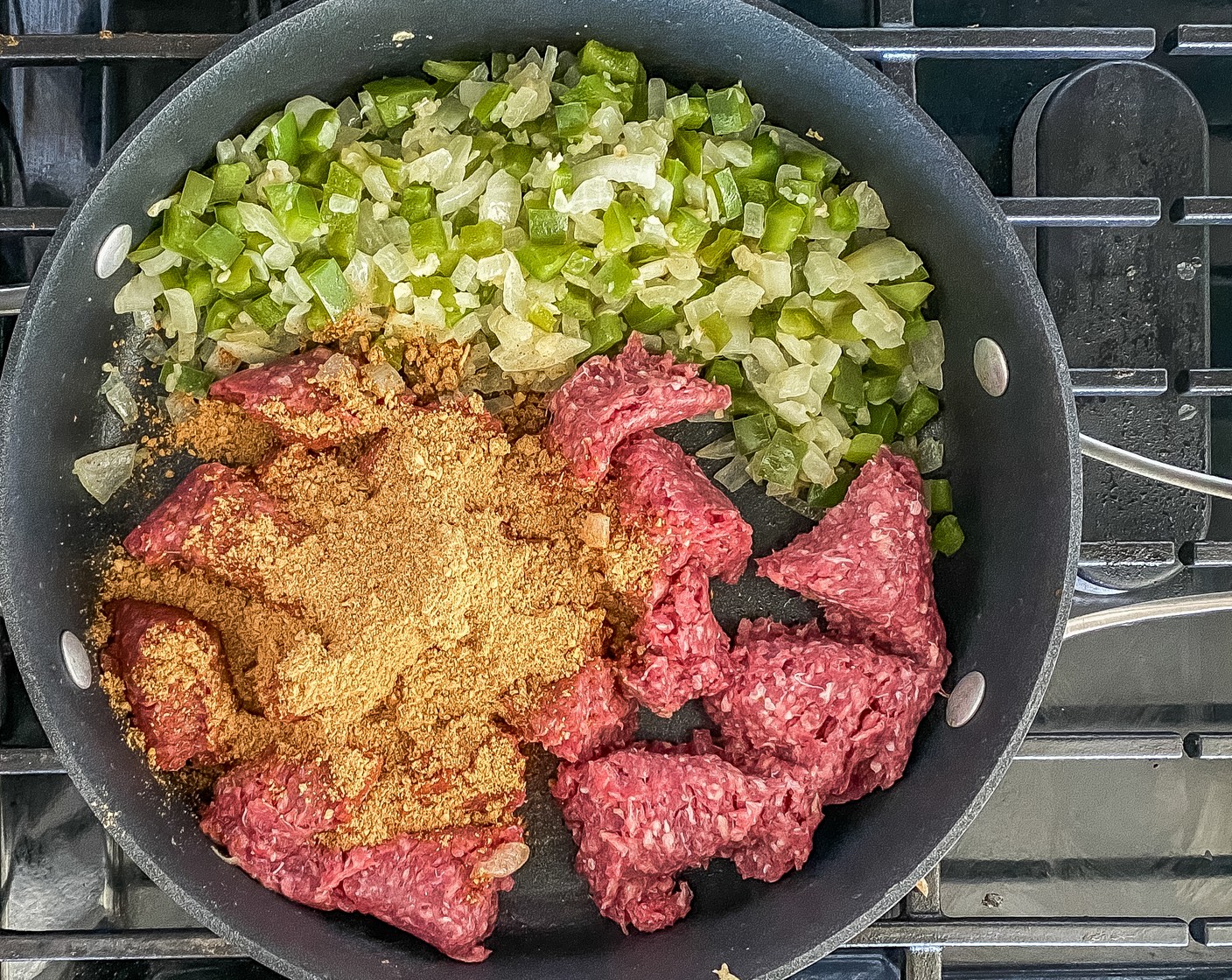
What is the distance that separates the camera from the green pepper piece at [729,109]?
1.99 metres

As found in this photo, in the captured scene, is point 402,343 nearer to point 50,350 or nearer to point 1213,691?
point 50,350

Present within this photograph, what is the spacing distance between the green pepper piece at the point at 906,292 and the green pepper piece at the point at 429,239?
A: 0.92 meters

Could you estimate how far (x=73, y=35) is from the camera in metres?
2.05

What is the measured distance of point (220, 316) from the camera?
6.69 ft

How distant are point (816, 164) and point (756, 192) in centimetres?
13

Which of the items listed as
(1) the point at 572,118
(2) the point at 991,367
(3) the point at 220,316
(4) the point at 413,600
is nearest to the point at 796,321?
(2) the point at 991,367

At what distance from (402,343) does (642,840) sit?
1.13 meters

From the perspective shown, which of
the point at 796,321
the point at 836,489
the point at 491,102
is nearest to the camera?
the point at 491,102

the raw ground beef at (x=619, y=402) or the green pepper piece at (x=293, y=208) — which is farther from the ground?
the green pepper piece at (x=293, y=208)

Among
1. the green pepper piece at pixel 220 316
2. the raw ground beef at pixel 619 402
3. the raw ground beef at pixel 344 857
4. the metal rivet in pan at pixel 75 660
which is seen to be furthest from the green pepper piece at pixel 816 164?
the metal rivet in pan at pixel 75 660

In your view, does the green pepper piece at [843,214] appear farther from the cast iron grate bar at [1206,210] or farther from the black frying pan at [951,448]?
the cast iron grate bar at [1206,210]

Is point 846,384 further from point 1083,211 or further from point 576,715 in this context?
point 576,715

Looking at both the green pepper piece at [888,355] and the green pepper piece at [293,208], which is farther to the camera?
the green pepper piece at [888,355]

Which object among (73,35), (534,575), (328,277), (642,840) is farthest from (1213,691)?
(73,35)
